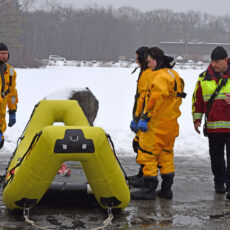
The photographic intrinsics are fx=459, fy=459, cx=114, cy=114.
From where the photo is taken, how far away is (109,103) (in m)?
16.3

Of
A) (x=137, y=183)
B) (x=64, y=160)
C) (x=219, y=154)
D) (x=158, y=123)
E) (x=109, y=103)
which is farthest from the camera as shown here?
(x=109, y=103)

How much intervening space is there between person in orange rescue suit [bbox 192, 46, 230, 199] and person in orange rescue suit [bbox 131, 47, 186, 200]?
0.38 meters

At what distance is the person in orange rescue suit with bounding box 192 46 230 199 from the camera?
4.96 meters

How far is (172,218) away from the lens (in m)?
4.26

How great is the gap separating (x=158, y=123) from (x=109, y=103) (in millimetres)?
11619

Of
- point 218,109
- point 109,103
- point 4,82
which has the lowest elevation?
point 109,103

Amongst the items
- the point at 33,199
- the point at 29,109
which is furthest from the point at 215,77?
the point at 29,109

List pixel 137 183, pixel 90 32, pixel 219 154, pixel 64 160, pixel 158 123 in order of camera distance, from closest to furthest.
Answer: pixel 64 160 → pixel 158 123 → pixel 219 154 → pixel 137 183 → pixel 90 32

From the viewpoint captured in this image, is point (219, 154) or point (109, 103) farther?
point (109, 103)

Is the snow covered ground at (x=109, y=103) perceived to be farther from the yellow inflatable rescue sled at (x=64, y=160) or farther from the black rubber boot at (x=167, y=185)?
the yellow inflatable rescue sled at (x=64, y=160)

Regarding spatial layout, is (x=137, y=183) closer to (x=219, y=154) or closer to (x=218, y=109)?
(x=219, y=154)

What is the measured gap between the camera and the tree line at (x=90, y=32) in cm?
7450

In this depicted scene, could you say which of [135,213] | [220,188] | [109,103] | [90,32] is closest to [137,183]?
[220,188]

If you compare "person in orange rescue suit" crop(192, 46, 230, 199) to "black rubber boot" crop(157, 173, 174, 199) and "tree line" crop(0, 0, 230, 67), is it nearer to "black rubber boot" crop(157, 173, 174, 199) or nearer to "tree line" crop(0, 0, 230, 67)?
"black rubber boot" crop(157, 173, 174, 199)
